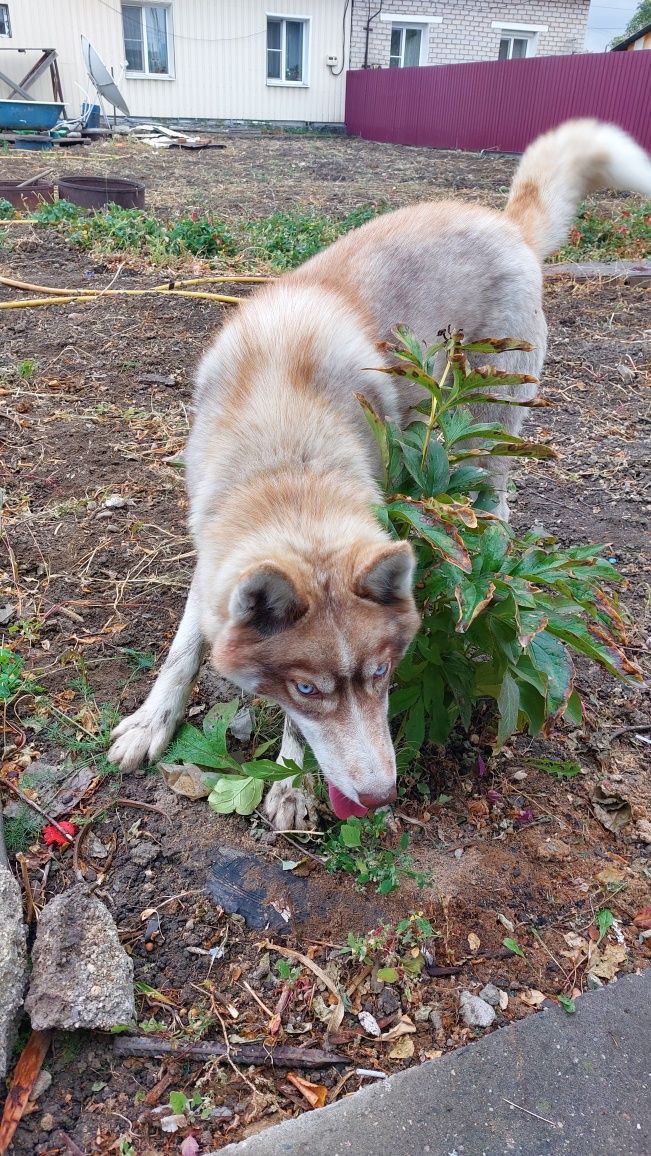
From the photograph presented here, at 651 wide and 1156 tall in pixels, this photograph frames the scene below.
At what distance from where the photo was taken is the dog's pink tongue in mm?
2258

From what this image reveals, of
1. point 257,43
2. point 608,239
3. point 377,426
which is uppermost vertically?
point 257,43

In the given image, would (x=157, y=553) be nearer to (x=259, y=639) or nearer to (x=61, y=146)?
(x=259, y=639)

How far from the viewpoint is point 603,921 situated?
7.21 ft

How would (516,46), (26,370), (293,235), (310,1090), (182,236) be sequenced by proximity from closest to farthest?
(310,1090)
(26,370)
(182,236)
(293,235)
(516,46)

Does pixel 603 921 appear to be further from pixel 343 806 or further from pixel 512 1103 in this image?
pixel 343 806

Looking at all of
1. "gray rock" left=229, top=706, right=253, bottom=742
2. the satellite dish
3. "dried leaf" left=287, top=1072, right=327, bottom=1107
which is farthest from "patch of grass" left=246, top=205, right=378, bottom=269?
the satellite dish

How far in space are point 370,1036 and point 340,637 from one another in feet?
3.39

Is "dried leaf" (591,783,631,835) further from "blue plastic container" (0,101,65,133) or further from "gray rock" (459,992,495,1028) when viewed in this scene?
"blue plastic container" (0,101,65,133)

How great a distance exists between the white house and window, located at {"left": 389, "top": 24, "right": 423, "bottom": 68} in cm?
3

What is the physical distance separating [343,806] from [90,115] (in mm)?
23714

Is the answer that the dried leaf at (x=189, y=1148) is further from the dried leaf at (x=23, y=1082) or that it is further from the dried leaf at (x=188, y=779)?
the dried leaf at (x=188, y=779)

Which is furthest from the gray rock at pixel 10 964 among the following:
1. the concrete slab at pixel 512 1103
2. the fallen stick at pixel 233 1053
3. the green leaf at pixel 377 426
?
the green leaf at pixel 377 426

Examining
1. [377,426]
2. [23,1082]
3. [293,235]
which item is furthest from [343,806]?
[293,235]

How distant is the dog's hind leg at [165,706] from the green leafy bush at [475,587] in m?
0.83
